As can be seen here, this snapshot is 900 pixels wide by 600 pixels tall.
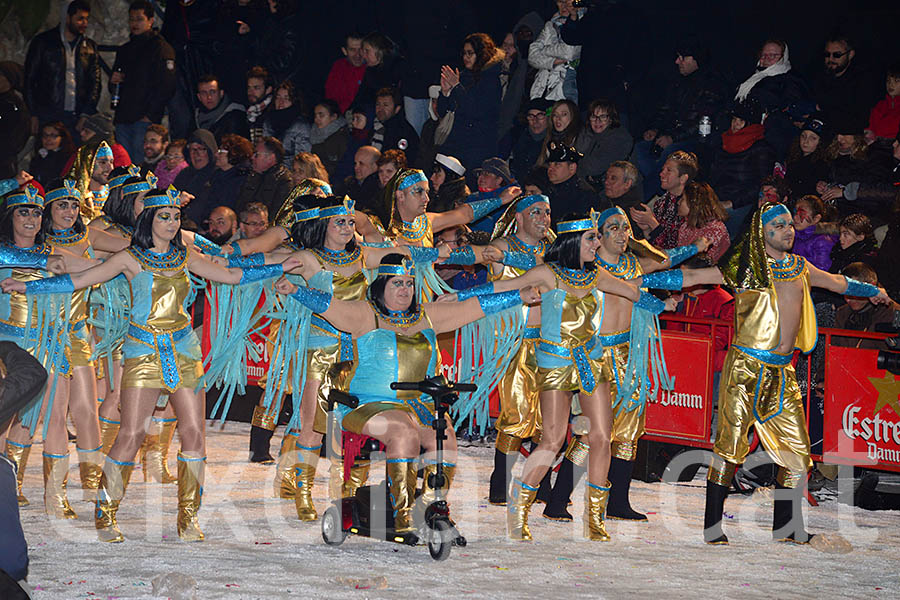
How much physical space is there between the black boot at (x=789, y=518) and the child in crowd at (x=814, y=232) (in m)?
2.69

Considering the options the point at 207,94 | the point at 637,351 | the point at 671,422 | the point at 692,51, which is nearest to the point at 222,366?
the point at 637,351

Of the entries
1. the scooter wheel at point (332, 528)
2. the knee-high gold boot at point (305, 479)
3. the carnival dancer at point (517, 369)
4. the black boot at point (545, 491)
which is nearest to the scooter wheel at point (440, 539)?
the scooter wheel at point (332, 528)

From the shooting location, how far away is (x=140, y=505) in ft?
26.2

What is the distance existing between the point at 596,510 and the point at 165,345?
112 inches

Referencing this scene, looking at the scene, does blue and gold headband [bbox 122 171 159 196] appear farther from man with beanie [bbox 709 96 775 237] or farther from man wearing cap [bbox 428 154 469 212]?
man with beanie [bbox 709 96 775 237]

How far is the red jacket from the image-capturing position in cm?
935

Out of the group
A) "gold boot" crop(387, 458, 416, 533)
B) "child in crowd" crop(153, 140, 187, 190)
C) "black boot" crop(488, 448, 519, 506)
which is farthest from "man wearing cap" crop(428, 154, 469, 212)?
"gold boot" crop(387, 458, 416, 533)

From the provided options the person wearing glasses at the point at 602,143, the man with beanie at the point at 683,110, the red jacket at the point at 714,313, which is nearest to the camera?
the red jacket at the point at 714,313

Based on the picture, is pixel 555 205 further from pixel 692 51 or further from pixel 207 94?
pixel 207 94

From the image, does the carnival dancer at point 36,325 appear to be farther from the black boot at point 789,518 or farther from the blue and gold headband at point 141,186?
the black boot at point 789,518

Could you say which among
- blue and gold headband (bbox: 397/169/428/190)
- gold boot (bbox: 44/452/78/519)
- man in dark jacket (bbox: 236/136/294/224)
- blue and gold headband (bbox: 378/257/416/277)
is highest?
man in dark jacket (bbox: 236/136/294/224)

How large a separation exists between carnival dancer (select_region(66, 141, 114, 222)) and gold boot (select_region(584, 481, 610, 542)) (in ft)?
15.3

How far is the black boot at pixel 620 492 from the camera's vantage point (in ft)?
26.9

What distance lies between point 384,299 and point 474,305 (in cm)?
58
